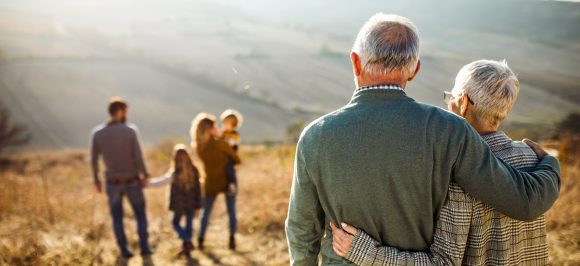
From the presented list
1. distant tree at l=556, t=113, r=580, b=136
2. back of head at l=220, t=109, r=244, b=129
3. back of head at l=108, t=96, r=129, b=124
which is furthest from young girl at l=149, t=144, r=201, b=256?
distant tree at l=556, t=113, r=580, b=136

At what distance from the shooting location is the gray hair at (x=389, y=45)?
157cm

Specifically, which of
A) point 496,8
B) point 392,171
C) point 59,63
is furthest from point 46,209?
point 59,63

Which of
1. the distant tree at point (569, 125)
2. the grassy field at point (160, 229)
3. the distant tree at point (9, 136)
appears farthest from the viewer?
the distant tree at point (9, 136)

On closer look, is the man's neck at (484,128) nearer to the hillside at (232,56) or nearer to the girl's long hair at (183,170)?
the girl's long hair at (183,170)

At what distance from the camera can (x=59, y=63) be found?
34.3 m

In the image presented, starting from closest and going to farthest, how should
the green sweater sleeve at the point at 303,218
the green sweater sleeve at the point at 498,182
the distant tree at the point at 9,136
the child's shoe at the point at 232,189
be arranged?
the green sweater sleeve at the point at 498,182, the green sweater sleeve at the point at 303,218, the child's shoe at the point at 232,189, the distant tree at the point at 9,136

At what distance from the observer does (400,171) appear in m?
1.54

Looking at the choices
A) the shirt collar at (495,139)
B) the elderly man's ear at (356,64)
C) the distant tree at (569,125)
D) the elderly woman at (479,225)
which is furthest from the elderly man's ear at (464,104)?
the distant tree at (569,125)

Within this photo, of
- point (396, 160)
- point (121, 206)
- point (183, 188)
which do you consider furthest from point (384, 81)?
point (121, 206)

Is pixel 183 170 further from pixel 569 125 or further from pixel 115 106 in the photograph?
pixel 569 125

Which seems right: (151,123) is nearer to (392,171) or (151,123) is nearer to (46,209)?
(46,209)

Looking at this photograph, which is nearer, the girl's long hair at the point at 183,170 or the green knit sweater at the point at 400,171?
the green knit sweater at the point at 400,171

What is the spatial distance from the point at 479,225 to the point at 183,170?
3.85 m

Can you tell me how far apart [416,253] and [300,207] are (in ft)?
1.49
